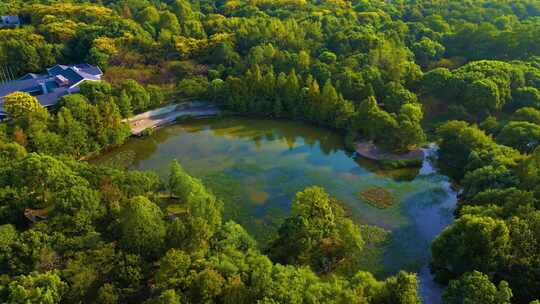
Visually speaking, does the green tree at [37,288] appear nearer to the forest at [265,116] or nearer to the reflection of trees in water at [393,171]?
the forest at [265,116]

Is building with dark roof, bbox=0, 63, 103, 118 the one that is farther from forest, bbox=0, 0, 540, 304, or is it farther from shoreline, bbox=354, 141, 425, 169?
shoreline, bbox=354, 141, 425, 169

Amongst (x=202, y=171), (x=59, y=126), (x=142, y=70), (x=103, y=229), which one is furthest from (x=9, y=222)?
(x=142, y=70)

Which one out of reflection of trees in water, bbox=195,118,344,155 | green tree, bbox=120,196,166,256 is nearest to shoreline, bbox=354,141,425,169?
reflection of trees in water, bbox=195,118,344,155

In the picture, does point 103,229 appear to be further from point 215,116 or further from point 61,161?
point 215,116

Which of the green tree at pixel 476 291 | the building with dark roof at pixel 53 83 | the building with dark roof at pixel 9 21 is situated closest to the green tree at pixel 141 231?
the green tree at pixel 476 291

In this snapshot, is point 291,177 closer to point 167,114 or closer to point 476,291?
point 167,114

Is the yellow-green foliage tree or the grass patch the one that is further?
the yellow-green foliage tree
